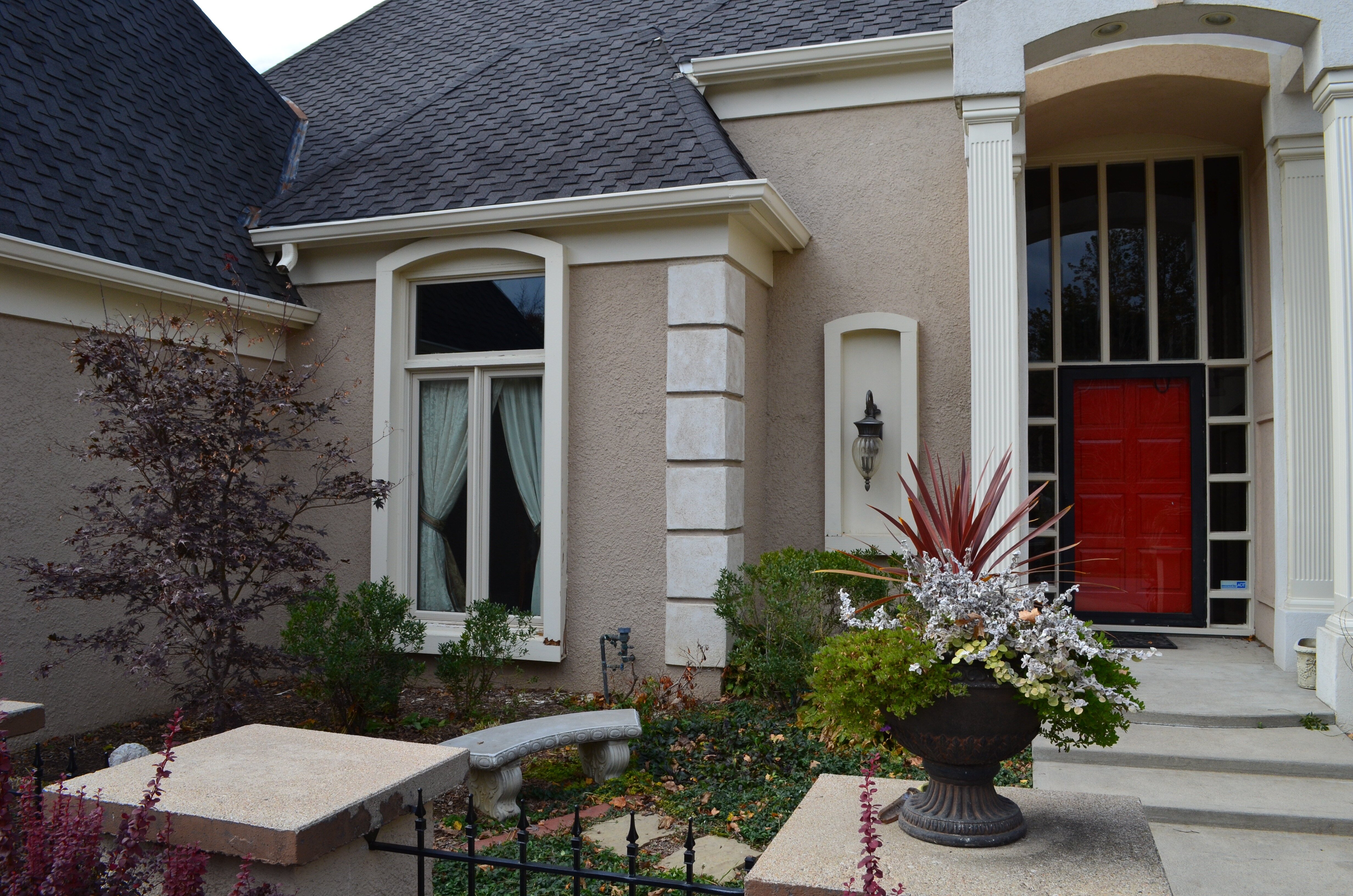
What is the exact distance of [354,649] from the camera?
6.00 metres

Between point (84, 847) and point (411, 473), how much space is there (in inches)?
236

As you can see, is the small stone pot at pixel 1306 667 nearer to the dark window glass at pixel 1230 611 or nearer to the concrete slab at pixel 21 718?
the dark window glass at pixel 1230 611

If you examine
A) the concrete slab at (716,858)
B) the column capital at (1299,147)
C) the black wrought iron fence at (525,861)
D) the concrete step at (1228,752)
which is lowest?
Answer: the concrete slab at (716,858)

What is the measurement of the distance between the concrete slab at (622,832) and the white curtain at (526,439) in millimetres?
3012

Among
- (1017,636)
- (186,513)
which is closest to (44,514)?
(186,513)

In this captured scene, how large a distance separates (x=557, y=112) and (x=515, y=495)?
11.3 ft

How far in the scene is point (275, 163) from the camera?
9414mm

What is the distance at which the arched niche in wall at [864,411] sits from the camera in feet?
25.6

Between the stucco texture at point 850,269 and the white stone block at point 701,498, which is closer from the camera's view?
the white stone block at point 701,498

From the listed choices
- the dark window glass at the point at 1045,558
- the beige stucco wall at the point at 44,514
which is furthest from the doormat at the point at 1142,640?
the beige stucco wall at the point at 44,514

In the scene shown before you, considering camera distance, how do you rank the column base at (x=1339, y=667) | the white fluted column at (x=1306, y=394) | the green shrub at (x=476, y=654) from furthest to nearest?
1. the white fluted column at (x=1306, y=394)
2. the green shrub at (x=476, y=654)
3. the column base at (x=1339, y=667)

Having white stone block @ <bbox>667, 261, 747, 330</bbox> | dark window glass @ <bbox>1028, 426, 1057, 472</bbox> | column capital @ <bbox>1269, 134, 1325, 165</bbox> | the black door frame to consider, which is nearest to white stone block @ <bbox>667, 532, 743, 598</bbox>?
white stone block @ <bbox>667, 261, 747, 330</bbox>

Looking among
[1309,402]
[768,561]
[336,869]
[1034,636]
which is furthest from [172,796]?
[1309,402]

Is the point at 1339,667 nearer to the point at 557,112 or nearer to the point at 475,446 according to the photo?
the point at 475,446
